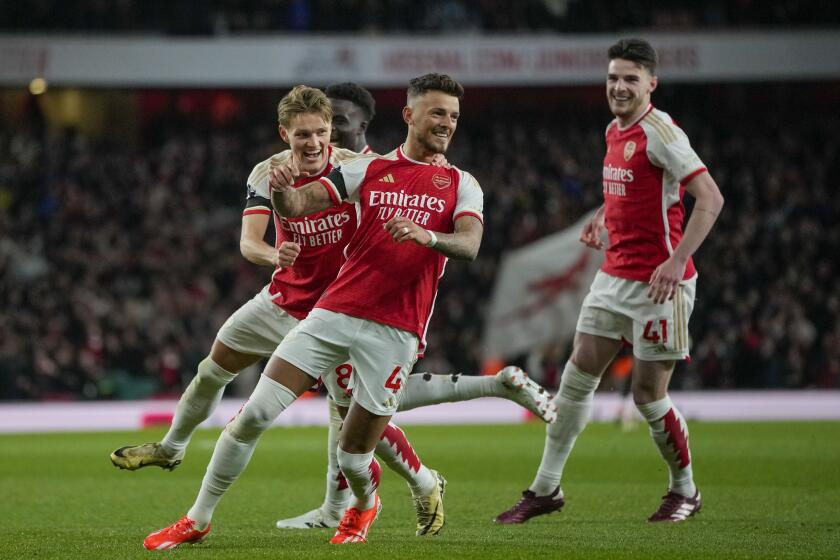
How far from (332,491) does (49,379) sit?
41.8 feet

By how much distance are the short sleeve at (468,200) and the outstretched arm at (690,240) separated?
1178mm

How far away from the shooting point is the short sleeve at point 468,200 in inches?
227

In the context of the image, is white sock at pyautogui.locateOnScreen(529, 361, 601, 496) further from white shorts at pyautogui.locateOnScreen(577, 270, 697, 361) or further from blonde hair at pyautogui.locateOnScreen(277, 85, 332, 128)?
blonde hair at pyautogui.locateOnScreen(277, 85, 332, 128)

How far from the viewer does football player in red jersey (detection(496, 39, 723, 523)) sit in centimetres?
696

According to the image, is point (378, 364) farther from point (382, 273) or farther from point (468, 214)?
point (468, 214)

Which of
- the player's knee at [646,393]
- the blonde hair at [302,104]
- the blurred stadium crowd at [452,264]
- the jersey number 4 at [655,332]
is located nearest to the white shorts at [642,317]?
the jersey number 4 at [655,332]

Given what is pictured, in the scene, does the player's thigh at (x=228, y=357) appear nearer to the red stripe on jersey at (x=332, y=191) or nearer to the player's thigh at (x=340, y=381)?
the player's thigh at (x=340, y=381)

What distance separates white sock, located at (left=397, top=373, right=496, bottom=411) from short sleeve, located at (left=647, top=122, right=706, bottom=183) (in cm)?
150

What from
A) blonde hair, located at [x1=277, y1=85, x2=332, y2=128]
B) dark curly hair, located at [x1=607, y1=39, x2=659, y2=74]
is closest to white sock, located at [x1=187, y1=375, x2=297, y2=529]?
blonde hair, located at [x1=277, y1=85, x2=332, y2=128]

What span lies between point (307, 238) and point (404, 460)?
1253 mm

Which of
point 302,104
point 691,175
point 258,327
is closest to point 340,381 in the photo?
point 258,327

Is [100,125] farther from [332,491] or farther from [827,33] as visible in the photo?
[332,491]

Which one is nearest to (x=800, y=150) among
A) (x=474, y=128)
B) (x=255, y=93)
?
(x=474, y=128)

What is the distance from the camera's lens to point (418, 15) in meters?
25.4
